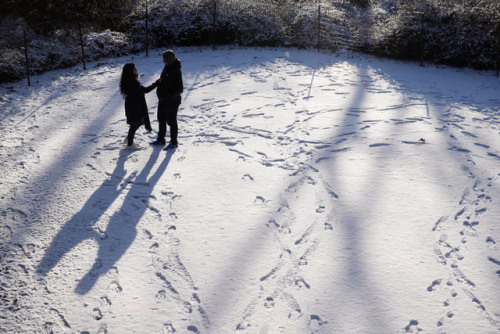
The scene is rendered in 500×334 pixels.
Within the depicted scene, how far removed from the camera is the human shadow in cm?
423

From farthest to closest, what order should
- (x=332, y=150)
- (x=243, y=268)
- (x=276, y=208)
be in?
(x=332, y=150)
(x=276, y=208)
(x=243, y=268)

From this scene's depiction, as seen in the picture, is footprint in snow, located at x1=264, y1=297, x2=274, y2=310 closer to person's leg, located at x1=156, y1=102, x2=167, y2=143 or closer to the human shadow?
the human shadow

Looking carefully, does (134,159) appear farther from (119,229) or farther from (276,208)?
(276,208)

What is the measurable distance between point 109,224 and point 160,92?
2599 mm

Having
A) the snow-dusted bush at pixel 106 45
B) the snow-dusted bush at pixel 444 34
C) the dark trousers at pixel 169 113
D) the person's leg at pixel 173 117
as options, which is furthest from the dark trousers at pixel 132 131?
the snow-dusted bush at pixel 444 34

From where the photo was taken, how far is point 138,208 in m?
5.28

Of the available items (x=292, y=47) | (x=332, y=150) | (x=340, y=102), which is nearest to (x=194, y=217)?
(x=332, y=150)

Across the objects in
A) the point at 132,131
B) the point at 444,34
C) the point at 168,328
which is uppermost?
the point at 444,34

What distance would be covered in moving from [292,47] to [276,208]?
11.1 meters

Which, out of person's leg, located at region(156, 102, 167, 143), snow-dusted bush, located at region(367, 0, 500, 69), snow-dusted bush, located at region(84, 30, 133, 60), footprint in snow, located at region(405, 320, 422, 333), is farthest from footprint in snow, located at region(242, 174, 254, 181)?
snow-dusted bush, located at region(367, 0, 500, 69)

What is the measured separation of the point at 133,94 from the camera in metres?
6.42

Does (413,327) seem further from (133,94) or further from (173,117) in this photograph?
(133,94)

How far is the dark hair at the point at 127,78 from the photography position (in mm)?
6270

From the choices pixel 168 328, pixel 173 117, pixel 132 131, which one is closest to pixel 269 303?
pixel 168 328
